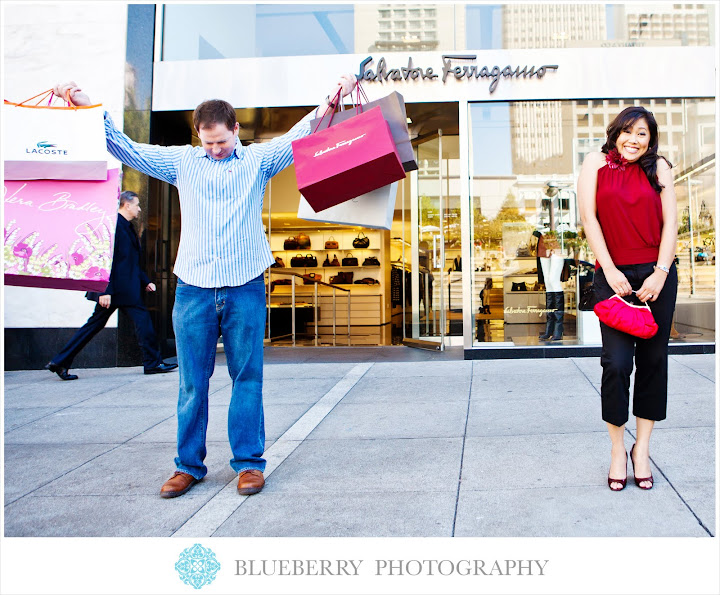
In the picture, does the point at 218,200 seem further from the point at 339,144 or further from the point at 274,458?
the point at 274,458

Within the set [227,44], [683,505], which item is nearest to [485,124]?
[227,44]

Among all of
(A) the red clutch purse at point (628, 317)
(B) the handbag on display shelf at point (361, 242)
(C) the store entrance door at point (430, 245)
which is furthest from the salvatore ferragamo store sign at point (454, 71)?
(B) the handbag on display shelf at point (361, 242)

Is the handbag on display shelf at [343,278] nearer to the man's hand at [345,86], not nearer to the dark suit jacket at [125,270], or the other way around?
the dark suit jacket at [125,270]

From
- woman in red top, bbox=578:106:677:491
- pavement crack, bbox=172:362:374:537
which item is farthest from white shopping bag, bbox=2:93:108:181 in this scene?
woman in red top, bbox=578:106:677:491

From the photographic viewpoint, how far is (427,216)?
30.7ft

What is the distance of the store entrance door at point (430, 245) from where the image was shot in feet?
29.8

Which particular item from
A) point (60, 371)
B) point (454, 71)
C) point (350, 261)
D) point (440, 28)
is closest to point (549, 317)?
point (454, 71)

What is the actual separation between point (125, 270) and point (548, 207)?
17.3 ft

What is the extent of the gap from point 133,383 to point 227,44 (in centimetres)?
452

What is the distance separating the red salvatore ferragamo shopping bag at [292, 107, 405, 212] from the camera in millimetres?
2924

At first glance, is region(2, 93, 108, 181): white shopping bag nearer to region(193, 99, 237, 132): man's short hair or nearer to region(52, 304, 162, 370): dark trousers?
region(193, 99, 237, 132): man's short hair

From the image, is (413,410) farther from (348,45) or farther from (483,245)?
(348,45)

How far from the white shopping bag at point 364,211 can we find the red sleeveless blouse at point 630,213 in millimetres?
1026

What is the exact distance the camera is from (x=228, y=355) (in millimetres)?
3160
